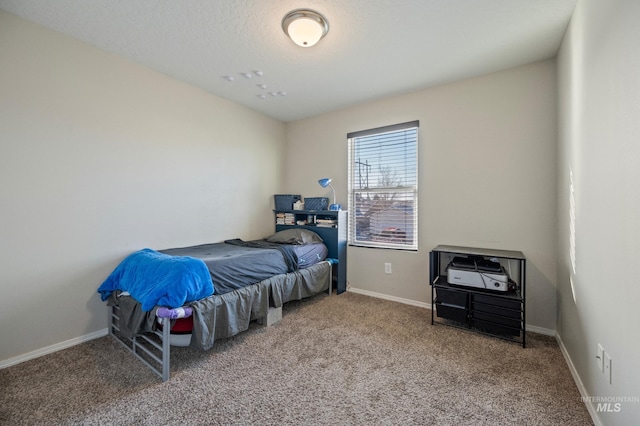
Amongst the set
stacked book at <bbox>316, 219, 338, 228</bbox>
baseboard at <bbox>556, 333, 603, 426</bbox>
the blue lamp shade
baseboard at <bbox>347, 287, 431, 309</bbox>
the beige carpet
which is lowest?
the beige carpet

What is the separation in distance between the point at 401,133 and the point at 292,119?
1799 millimetres

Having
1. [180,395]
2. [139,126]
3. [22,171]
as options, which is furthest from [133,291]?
[139,126]

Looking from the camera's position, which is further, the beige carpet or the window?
the window

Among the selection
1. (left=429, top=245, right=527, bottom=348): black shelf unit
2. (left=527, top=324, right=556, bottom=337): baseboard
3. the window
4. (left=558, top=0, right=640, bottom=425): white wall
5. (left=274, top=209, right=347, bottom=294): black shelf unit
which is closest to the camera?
(left=558, top=0, right=640, bottom=425): white wall

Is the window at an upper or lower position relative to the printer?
upper

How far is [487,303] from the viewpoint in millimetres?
2414

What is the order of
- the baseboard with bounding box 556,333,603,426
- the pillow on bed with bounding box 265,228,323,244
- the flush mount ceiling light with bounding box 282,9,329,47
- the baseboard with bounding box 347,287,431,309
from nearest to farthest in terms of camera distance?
the baseboard with bounding box 556,333,603,426 → the flush mount ceiling light with bounding box 282,9,329,47 → the baseboard with bounding box 347,287,431,309 → the pillow on bed with bounding box 265,228,323,244

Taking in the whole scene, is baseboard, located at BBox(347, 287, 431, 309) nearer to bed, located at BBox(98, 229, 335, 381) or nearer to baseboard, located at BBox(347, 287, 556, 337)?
baseboard, located at BBox(347, 287, 556, 337)

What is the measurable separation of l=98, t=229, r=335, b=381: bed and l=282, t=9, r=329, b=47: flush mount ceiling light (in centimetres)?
190

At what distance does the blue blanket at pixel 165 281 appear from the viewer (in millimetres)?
1860

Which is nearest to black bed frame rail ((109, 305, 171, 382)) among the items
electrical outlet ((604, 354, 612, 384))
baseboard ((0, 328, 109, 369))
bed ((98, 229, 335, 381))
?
bed ((98, 229, 335, 381))

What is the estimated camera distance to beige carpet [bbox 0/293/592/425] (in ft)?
4.94

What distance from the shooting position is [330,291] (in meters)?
3.58

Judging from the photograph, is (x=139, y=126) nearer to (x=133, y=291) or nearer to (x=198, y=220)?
(x=198, y=220)
